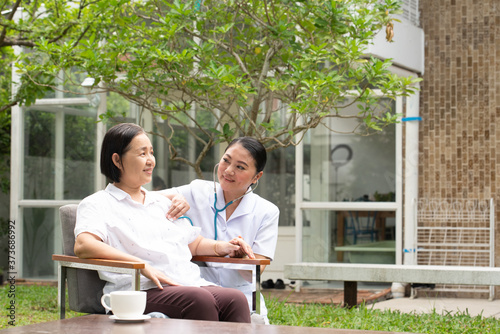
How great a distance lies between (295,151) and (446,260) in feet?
6.35

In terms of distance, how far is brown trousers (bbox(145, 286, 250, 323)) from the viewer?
255 cm

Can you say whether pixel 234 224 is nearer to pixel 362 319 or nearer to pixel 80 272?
pixel 80 272

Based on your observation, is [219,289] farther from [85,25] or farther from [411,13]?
[411,13]

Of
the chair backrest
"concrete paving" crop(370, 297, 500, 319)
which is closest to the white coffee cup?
the chair backrest

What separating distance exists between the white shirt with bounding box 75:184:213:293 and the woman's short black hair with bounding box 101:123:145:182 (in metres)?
0.07

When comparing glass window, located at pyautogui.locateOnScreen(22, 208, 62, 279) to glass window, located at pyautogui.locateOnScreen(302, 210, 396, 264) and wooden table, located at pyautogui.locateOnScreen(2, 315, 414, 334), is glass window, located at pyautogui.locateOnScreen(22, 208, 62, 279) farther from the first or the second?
wooden table, located at pyautogui.locateOnScreen(2, 315, 414, 334)

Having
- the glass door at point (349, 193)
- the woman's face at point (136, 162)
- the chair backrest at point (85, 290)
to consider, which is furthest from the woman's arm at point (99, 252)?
the glass door at point (349, 193)

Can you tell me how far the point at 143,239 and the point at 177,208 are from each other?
24cm

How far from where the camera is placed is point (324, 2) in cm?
452

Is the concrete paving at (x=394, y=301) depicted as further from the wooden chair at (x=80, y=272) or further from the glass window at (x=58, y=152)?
the wooden chair at (x=80, y=272)

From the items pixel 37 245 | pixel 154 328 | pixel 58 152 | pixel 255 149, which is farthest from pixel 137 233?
pixel 37 245

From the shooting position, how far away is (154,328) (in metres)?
1.97

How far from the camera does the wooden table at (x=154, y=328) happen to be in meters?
1.93

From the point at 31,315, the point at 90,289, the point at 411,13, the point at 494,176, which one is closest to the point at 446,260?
the point at 494,176
